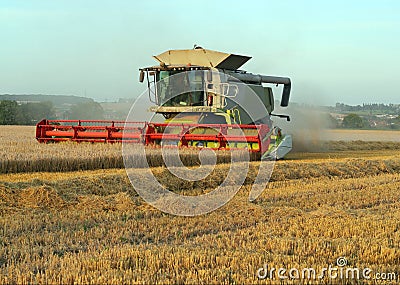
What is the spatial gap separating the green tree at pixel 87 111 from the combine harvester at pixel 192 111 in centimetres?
2134

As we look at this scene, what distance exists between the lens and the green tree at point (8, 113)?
139ft

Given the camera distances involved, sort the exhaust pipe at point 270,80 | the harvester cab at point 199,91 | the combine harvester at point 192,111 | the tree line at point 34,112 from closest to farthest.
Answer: the combine harvester at point 192,111, the harvester cab at point 199,91, the exhaust pipe at point 270,80, the tree line at point 34,112

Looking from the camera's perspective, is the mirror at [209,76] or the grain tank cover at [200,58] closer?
the mirror at [209,76]

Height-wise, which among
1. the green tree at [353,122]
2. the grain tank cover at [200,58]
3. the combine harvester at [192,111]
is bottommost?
the green tree at [353,122]

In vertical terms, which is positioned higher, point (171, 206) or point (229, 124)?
point (229, 124)

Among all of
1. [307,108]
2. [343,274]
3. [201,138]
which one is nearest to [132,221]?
[343,274]

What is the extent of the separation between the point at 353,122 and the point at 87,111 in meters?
24.2

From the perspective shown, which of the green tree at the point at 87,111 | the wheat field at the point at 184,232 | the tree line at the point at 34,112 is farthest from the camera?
the tree line at the point at 34,112

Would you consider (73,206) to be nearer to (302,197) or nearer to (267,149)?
(302,197)

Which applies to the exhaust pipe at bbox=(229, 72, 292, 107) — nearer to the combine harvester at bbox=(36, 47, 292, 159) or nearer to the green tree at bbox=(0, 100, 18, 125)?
the combine harvester at bbox=(36, 47, 292, 159)

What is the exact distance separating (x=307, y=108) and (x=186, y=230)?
15391 mm

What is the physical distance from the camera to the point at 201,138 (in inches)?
504

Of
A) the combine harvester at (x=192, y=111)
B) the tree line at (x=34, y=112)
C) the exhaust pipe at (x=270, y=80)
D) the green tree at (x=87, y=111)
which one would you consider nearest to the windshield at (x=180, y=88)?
the combine harvester at (x=192, y=111)

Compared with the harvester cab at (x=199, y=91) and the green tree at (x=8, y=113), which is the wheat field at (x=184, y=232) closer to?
the harvester cab at (x=199, y=91)
